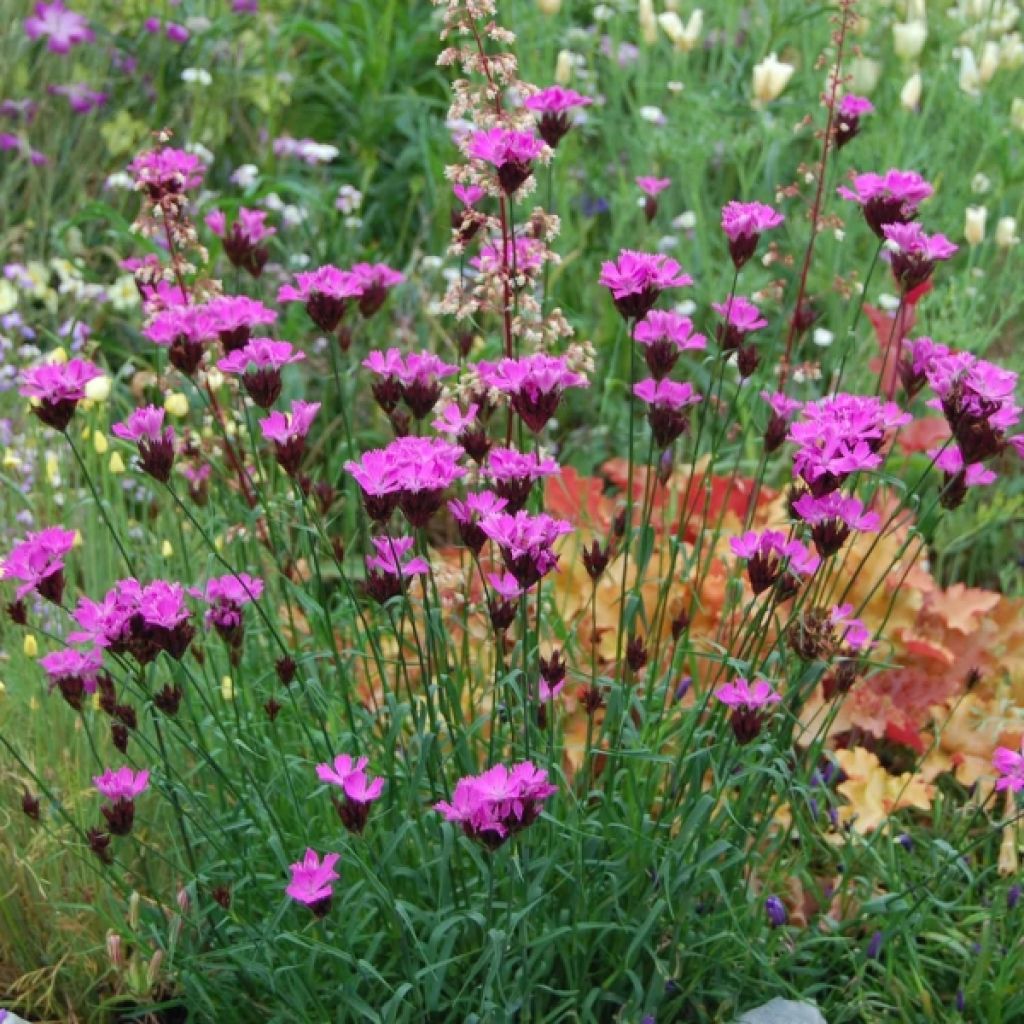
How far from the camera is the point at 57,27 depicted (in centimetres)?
465

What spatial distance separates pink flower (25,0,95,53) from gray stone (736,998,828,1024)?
3750mm

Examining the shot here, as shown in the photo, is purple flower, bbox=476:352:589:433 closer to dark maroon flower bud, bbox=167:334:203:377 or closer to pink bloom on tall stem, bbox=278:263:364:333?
pink bloom on tall stem, bbox=278:263:364:333

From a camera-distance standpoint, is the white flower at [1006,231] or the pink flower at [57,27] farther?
the pink flower at [57,27]

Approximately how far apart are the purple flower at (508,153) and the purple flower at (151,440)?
518 mm

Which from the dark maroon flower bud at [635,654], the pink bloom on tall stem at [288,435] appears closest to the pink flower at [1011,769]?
the dark maroon flower bud at [635,654]

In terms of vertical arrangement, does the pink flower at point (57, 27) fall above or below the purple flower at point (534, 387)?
below

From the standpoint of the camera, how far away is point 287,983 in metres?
1.98

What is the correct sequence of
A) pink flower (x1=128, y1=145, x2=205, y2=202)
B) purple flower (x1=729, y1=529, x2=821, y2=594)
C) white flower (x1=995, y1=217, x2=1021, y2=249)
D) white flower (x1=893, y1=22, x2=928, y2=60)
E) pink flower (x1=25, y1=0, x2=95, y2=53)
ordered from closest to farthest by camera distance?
purple flower (x1=729, y1=529, x2=821, y2=594)
pink flower (x1=128, y1=145, x2=205, y2=202)
white flower (x1=995, y1=217, x2=1021, y2=249)
white flower (x1=893, y1=22, x2=928, y2=60)
pink flower (x1=25, y1=0, x2=95, y2=53)

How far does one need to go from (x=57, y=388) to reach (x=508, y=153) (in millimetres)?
623

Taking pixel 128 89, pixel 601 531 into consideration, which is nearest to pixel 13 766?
pixel 601 531

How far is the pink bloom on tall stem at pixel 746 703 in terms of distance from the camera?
1.80 m

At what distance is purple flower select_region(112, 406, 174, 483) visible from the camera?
1799 millimetres

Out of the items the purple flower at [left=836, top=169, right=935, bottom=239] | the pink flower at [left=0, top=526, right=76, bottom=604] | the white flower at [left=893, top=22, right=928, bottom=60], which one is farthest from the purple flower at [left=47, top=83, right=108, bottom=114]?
the purple flower at [left=836, top=169, right=935, bottom=239]

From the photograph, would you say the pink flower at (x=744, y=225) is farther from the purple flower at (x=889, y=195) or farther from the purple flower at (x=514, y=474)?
the purple flower at (x=514, y=474)
